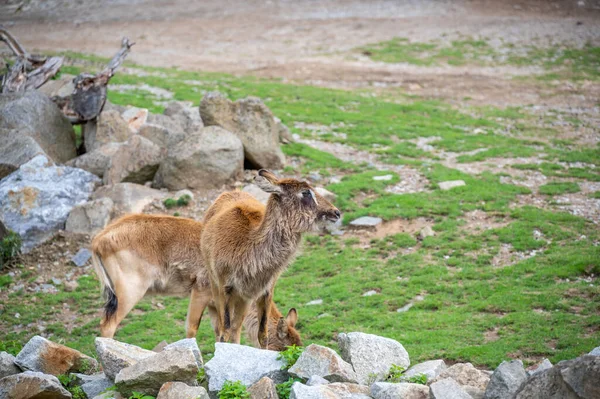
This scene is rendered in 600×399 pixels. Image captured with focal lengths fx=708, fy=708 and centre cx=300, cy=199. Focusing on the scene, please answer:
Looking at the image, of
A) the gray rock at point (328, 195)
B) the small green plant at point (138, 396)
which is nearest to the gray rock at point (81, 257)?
the gray rock at point (328, 195)

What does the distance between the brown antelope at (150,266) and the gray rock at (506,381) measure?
11.5ft

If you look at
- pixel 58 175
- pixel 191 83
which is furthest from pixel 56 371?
pixel 191 83

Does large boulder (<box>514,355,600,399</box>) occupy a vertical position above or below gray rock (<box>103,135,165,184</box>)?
above

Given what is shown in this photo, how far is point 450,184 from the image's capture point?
50.9 ft

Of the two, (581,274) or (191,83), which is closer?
(581,274)

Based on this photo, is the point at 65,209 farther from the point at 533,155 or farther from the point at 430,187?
the point at 533,155

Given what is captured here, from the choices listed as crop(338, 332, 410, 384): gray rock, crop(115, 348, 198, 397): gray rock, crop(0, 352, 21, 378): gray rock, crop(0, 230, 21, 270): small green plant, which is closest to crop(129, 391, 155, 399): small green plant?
crop(115, 348, 198, 397): gray rock

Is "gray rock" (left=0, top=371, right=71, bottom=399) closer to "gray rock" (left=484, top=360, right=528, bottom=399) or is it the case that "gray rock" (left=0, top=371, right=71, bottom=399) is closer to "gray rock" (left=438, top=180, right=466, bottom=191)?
"gray rock" (left=484, top=360, right=528, bottom=399)

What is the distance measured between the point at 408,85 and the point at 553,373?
20.7 m

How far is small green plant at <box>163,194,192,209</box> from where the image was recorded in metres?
14.4

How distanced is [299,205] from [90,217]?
655 cm

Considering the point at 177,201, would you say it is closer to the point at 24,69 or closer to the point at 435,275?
the point at 435,275

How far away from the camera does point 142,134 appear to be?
53.2 feet

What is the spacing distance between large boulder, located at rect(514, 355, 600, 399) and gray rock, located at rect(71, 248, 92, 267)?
9287 millimetres
